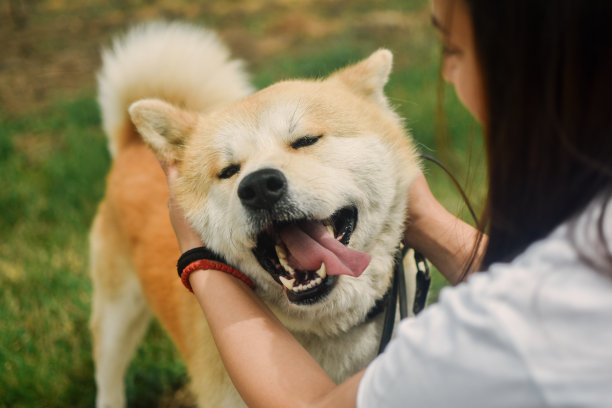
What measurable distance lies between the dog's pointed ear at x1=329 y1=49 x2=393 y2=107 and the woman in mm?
781

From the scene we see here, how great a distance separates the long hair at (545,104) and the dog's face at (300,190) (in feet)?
1.72

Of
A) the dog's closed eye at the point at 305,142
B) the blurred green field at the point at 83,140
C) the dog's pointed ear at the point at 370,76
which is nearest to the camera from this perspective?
the dog's closed eye at the point at 305,142

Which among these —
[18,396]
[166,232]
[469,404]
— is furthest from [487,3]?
[18,396]

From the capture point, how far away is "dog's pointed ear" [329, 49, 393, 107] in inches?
67.8

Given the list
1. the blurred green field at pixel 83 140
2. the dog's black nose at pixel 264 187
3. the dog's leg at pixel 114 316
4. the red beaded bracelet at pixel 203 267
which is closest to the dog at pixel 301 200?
the dog's black nose at pixel 264 187

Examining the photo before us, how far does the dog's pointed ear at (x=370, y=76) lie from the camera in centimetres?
172

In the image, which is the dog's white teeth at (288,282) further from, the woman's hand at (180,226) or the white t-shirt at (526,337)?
the white t-shirt at (526,337)

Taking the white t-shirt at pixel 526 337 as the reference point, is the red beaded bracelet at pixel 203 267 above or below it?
below

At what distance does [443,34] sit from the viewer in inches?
37.7

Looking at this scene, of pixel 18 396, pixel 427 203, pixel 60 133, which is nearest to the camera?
pixel 427 203

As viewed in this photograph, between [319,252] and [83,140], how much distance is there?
11.9 feet

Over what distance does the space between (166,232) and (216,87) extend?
660mm

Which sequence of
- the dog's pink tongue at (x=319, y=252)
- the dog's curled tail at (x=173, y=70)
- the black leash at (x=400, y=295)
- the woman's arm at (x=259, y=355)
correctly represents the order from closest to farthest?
the woman's arm at (x=259, y=355) < the dog's pink tongue at (x=319, y=252) < the black leash at (x=400, y=295) < the dog's curled tail at (x=173, y=70)

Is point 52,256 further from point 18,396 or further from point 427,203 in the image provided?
point 427,203
